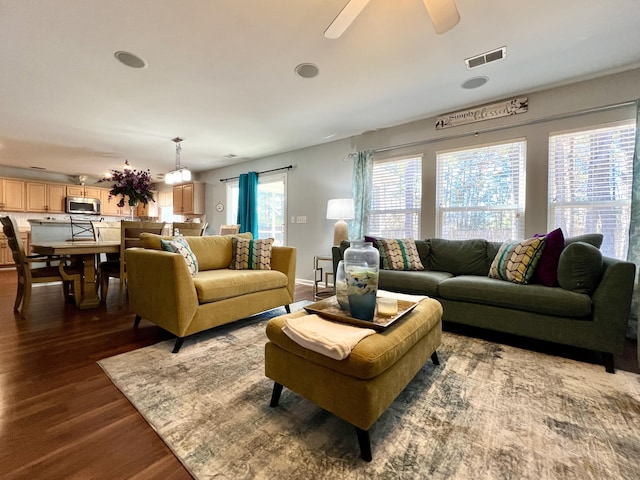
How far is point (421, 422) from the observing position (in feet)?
4.42

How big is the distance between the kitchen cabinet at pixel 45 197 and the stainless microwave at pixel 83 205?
0.18 m

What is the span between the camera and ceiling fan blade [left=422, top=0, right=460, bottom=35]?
142 cm

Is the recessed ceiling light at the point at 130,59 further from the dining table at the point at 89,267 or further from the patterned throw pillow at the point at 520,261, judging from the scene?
the patterned throw pillow at the point at 520,261

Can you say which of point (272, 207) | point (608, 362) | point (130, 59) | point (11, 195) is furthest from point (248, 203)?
point (11, 195)

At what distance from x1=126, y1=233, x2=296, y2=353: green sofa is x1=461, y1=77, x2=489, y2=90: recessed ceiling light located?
98.0 inches

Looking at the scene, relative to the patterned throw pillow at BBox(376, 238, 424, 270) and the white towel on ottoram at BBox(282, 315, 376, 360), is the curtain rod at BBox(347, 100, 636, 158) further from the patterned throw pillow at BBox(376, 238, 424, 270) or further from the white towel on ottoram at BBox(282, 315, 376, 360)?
the white towel on ottoram at BBox(282, 315, 376, 360)

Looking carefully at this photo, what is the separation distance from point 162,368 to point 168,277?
63cm

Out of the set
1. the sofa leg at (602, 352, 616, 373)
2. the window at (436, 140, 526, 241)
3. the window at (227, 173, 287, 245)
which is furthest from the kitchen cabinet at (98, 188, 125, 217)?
the sofa leg at (602, 352, 616, 373)

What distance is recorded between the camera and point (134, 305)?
2488mm

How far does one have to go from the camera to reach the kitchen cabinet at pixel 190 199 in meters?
6.77

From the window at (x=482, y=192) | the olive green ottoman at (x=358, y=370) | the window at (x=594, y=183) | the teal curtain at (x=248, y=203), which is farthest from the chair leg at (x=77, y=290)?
the window at (x=594, y=183)

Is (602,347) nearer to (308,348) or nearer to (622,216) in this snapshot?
(622,216)

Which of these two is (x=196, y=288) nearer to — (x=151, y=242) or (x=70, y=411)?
(x=151, y=242)

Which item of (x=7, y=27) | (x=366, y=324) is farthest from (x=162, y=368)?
(x=7, y=27)
